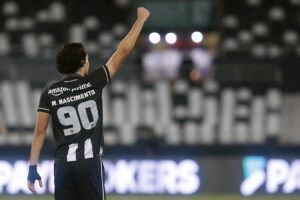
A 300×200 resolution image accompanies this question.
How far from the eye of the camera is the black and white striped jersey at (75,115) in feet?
13.5

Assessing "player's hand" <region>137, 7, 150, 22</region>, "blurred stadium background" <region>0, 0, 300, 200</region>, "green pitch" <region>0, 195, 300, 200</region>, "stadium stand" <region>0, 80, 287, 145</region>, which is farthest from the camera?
"stadium stand" <region>0, 80, 287, 145</region>

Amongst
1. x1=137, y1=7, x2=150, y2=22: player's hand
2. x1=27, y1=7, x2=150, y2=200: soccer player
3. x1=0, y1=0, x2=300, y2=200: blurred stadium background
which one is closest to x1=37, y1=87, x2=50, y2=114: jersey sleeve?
x1=27, y1=7, x2=150, y2=200: soccer player

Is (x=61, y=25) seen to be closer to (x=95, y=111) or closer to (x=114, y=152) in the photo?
(x=114, y=152)

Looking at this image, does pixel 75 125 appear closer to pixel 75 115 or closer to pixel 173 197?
pixel 75 115

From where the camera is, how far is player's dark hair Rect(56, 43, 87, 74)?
4066 mm

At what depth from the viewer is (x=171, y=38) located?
15.4 meters

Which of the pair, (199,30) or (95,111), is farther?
(199,30)

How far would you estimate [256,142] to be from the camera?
1329 cm

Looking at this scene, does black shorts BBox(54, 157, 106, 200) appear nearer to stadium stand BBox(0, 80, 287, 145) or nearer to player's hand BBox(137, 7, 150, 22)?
player's hand BBox(137, 7, 150, 22)

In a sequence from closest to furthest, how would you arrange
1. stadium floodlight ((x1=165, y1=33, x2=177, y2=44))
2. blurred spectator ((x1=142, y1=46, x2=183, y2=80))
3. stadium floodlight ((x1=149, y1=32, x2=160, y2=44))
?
blurred spectator ((x1=142, y1=46, x2=183, y2=80)) < stadium floodlight ((x1=149, y1=32, x2=160, y2=44)) < stadium floodlight ((x1=165, y1=33, x2=177, y2=44))

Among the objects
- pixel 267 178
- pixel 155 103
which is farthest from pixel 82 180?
pixel 155 103

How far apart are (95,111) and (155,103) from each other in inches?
392

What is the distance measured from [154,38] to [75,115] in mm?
11250

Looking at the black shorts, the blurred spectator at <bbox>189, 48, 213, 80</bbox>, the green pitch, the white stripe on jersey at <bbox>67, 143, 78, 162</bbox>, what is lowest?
the green pitch
